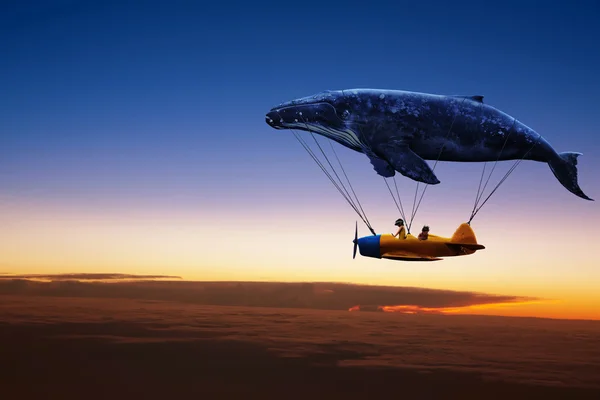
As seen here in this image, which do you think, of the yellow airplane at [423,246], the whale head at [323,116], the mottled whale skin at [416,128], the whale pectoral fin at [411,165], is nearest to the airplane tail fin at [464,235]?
the yellow airplane at [423,246]

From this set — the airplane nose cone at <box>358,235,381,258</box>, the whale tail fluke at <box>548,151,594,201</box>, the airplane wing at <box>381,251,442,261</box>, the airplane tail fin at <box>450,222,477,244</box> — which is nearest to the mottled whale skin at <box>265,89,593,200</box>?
the whale tail fluke at <box>548,151,594,201</box>

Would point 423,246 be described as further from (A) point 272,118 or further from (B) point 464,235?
(A) point 272,118

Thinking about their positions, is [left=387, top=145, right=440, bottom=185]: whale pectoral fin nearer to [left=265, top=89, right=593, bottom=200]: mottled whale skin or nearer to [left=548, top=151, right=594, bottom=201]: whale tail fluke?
[left=265, top=89, right=593, bottom=200]: mottled whale skin

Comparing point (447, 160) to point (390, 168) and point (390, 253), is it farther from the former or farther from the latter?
point (390, 253)

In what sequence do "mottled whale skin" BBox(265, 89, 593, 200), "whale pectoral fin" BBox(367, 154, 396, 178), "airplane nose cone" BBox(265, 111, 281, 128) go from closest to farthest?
"mottled whale skin" BBox(265, 89, 593, 200)
"whale pectoral fin" BBox(367, 154, 396, 178)
"airplane nose cone" BBox(265, 111, 281, 128)

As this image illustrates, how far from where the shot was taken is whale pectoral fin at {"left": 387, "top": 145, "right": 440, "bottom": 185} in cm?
2738

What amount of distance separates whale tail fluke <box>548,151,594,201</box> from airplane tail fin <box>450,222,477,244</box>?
305 inches

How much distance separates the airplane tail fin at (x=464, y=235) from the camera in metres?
27.0

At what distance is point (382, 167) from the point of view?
30297mm

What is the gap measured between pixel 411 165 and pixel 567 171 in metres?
9.53

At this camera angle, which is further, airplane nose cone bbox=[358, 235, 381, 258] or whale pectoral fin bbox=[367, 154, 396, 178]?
whale pectoral fin bbox=[367, 154, 396, 178]

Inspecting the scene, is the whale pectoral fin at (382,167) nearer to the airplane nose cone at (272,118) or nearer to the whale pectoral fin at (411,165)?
the whale pectoral fin at (411,165)

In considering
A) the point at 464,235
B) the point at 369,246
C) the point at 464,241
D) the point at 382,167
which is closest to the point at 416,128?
the point at 382,167

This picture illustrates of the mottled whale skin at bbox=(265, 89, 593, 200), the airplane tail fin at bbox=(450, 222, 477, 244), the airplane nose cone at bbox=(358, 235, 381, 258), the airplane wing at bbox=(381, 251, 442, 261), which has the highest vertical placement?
the mottled whale skin at bbox=(265, 89, 593, 200)
